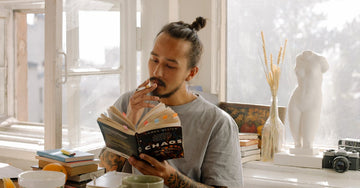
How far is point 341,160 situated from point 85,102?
1.53 metres

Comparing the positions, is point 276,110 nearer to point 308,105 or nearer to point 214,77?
point 308,105

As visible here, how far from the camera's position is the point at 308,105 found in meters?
2.88

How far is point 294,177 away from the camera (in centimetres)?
271

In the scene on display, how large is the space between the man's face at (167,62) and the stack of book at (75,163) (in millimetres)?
380

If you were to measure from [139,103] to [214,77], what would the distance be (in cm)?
164

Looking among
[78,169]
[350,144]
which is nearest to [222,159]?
[78,169]

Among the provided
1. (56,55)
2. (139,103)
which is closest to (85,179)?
(139,103)

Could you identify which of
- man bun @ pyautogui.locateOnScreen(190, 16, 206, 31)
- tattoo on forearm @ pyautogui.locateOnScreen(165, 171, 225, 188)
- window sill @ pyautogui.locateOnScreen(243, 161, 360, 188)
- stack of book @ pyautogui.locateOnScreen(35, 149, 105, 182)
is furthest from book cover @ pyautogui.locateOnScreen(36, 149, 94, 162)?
window sill @ pyautogui.locateOnScreen(243, 161, 360, 188)

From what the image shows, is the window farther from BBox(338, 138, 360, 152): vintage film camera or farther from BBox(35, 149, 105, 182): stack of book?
BBox(35, 149, 105, 182): stack of book

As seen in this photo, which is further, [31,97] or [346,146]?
[31,97]

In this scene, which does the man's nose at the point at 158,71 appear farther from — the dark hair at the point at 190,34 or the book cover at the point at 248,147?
the book cover at the point at 248,147

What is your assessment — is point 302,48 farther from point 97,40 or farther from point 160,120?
point 160,120

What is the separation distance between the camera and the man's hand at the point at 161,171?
1583mm

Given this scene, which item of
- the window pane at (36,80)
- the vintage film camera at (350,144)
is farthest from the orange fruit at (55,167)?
the window pane at (36,80)
